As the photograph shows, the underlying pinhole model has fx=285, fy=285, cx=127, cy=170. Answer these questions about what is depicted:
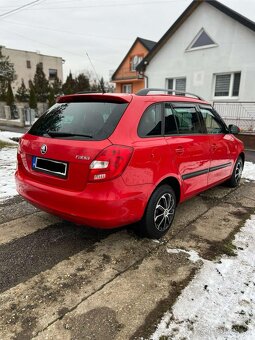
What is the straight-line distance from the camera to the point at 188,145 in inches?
148

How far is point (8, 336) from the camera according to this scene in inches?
79.7

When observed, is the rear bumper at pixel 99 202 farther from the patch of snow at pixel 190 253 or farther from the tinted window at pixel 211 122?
the tinted window at pixel 211 122

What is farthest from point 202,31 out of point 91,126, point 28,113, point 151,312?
point 151,312

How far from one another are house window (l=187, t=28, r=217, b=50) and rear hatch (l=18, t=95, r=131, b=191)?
46.7 feet

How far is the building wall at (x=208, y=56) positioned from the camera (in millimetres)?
13891

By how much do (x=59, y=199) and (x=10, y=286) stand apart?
896mm

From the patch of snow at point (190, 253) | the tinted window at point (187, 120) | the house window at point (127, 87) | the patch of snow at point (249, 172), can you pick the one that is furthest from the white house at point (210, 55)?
the patch of snow at point (190, 253)

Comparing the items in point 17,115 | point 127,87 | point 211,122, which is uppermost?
point 127,87

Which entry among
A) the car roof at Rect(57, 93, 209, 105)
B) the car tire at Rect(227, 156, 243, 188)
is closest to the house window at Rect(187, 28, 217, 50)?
the car tire at Rect(227, 156, 243, 188)

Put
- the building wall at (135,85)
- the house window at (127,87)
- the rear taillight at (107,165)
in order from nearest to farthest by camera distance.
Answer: the rear taillight at (107,165)
the building wall at (135,85)
the house window at (127,87)

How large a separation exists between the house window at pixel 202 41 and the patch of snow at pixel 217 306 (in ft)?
48.9

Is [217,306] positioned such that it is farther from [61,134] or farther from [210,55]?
[210,55]

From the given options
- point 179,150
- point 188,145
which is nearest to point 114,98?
point 179,150

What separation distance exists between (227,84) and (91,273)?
14.6m
